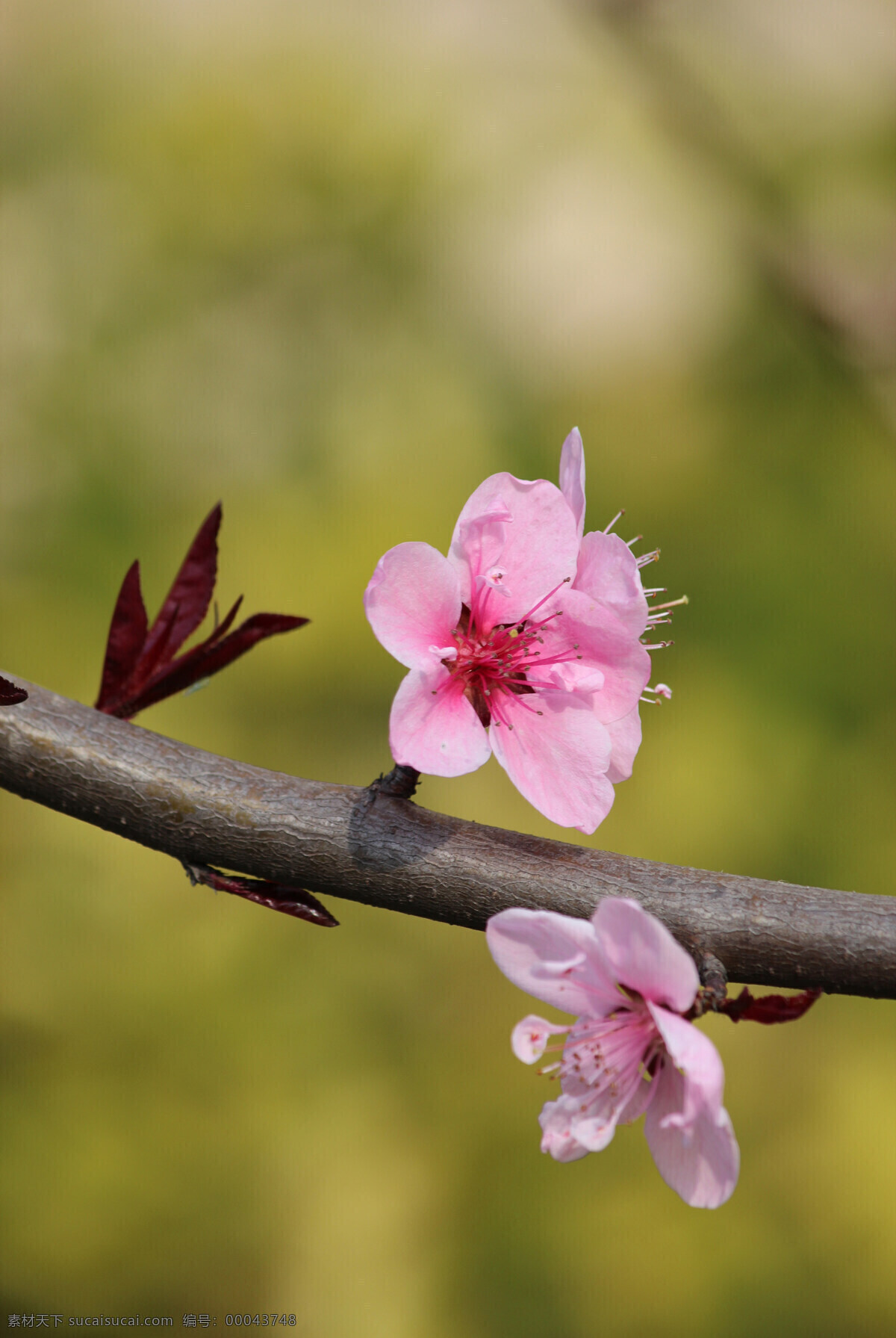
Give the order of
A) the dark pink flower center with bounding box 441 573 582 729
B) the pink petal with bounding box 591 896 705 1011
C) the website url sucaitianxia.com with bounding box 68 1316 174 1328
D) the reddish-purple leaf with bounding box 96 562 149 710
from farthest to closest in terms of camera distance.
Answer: the website url sucaitianxia.com with bounding box 68 1316 174 1328, the reddish-purple leaf with bounding box 96 562 149 710, the dark pink flower center with bounding box 441 573 582 729, the pink petal with bounding box 591 896 705 1011

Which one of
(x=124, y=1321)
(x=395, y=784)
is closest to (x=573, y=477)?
(x=395, y=784)

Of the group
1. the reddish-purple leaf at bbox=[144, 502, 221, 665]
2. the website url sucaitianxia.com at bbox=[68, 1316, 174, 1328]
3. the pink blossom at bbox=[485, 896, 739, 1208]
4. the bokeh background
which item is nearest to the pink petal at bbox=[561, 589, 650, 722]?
the pink blossom at bbox=[485, 896, 739, 1208]

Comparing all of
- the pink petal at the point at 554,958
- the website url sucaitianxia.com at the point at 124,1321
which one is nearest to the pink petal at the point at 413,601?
the pink petal at the point at 554,958

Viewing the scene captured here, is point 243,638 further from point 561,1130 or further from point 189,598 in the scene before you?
point 561,1130

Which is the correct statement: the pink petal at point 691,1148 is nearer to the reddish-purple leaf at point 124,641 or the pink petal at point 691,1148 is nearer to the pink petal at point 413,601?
the pink petal at point 413,601

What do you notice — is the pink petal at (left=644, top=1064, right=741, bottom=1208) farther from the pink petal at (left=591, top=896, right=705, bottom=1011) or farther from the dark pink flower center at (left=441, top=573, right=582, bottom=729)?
the dark pink flower center at (left=441, top=573, right=582, bottom=729)

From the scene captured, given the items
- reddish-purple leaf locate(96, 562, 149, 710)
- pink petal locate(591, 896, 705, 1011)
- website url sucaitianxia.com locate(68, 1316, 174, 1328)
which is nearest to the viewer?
pink petal locate(591, 896, 705, 1011)

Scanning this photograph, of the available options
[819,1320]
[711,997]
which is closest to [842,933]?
[711,997]
